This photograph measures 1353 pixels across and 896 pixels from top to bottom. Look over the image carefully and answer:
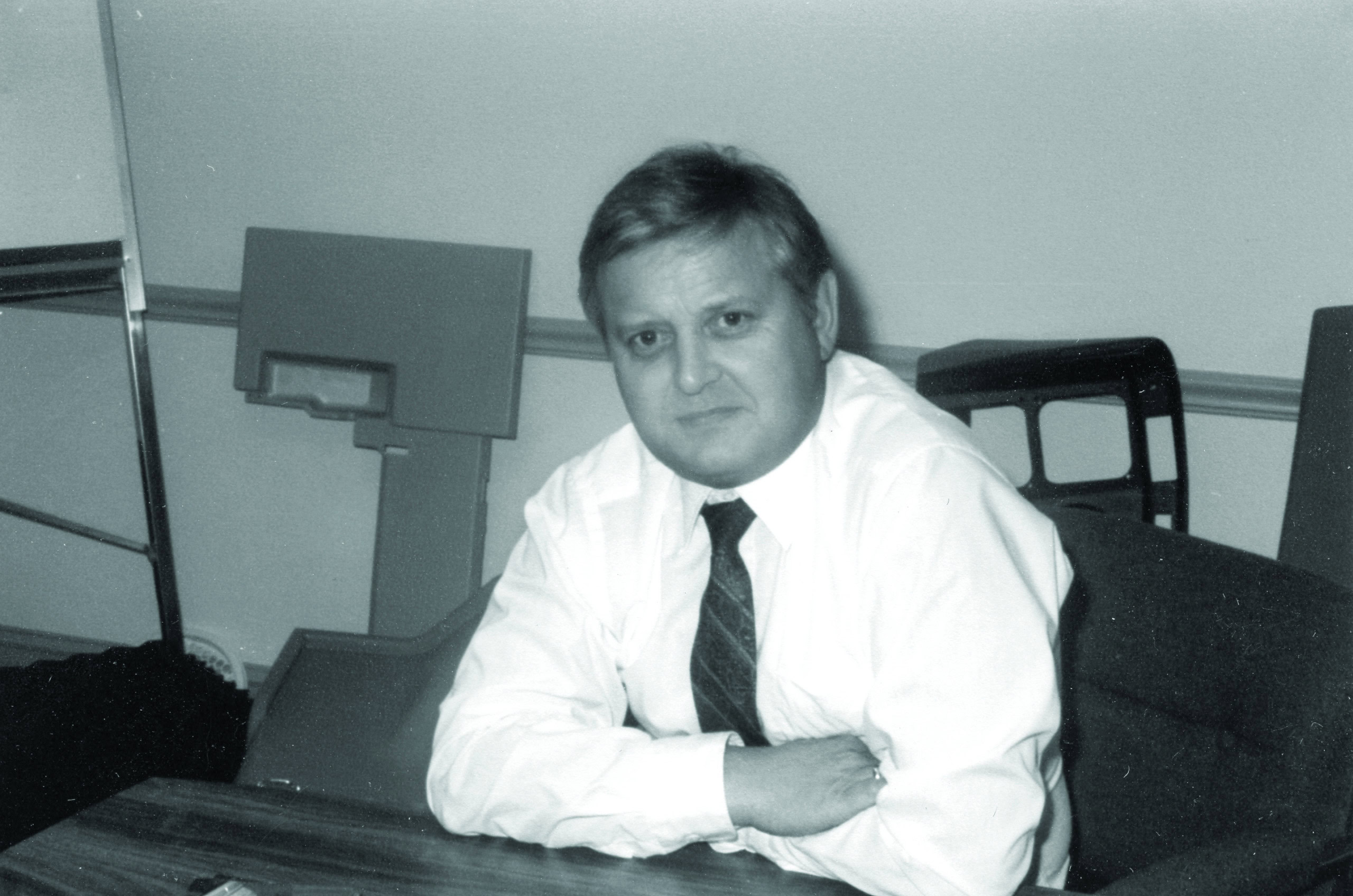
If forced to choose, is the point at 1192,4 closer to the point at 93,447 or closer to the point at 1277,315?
the point at 1277,315

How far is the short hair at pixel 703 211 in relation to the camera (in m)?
0.99

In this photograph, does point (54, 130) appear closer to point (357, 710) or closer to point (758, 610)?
point (357, 710)

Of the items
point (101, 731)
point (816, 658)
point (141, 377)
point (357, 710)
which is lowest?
point (101, 731)

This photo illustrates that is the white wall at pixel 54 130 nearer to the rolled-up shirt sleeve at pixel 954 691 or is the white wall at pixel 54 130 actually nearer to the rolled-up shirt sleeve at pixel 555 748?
the rolled-up shirt sleeve at pixel 555 748

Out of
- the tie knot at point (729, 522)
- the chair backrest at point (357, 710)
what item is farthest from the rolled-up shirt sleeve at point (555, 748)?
the chair backrest at point (357, 710)

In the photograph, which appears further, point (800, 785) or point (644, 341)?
point (644, 341)

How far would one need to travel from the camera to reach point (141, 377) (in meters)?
2.08

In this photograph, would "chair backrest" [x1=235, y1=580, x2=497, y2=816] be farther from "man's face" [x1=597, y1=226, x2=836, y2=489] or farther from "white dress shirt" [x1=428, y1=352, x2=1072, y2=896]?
"man's face" [x1=597, y1=226, x2=836, y2=489]

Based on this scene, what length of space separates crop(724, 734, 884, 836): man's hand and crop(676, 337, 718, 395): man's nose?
1.01 feet

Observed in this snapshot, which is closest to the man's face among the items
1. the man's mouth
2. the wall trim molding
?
the man's mouth

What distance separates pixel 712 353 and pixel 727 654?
271 mm

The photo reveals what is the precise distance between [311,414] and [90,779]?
0.78 m

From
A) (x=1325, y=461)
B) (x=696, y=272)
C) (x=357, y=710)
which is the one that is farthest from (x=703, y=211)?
(x=357, y=710)

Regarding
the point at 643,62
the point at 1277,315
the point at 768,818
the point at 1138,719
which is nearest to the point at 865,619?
the point at 768,818
